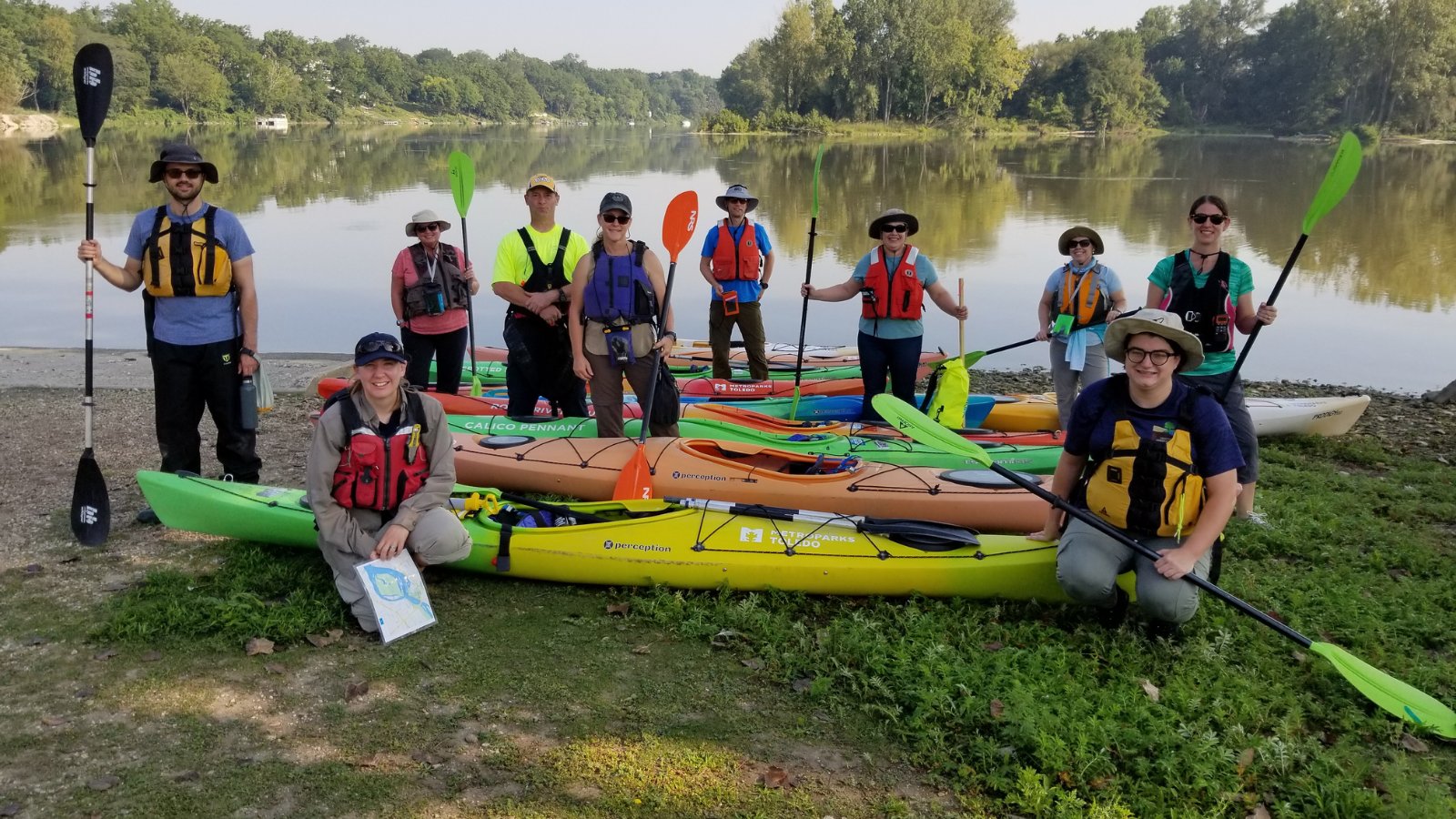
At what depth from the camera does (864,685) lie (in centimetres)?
308

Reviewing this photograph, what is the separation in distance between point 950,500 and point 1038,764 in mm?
1862

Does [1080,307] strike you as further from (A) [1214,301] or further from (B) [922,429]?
(B) [922,429]

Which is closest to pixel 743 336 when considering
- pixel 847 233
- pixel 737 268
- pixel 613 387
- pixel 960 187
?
pixel 737 268

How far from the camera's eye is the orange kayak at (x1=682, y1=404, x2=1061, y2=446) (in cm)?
Result: 552

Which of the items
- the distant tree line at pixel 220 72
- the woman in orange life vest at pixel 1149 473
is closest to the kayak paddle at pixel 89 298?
the woman in orange life vest at pixel 1149 473

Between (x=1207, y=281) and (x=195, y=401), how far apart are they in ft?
14.4

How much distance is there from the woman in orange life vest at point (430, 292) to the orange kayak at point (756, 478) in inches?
31.0

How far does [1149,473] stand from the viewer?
10.5ft

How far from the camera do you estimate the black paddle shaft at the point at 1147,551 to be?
3.10 m

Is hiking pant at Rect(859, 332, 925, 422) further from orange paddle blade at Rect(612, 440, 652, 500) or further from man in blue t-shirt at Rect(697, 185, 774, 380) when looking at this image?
orange paddle blade at Rect(612, 440, 652, 500)

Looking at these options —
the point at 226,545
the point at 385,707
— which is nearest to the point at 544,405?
the point at 226,545

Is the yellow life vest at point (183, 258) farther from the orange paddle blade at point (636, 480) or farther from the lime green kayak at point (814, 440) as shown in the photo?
the orange paddle blade at point (636, 480)

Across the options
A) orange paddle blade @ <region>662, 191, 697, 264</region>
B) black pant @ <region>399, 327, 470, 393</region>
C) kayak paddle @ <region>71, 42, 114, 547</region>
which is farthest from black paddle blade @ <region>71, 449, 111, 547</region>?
orange paddle blade @ <region>662, 191, 697, 264</region>

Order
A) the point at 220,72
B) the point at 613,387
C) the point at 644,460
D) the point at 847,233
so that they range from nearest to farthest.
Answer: the point at 644,460
the point at 613,387
the point at 847,233
the point at 220,72
